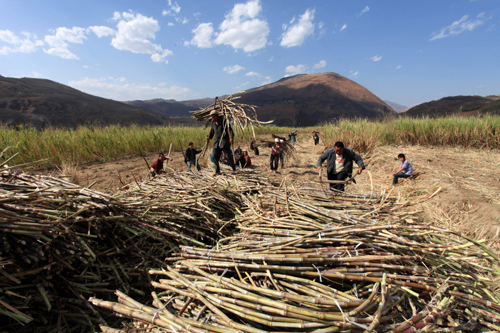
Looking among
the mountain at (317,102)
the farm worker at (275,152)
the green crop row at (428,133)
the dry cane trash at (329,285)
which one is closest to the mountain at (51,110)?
the farm worker at (275,152)

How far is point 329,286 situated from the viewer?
1.38m

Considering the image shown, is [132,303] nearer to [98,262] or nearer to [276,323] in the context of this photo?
[98,262]

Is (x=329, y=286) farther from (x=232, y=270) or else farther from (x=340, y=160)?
(x=340, y=160)

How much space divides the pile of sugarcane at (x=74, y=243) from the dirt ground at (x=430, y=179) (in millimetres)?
1018

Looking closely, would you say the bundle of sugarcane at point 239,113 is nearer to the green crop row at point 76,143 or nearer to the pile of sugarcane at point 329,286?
the green crop row at point 76,143

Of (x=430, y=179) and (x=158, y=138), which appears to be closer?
(x=430, y=179)

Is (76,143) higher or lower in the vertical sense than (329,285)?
higher

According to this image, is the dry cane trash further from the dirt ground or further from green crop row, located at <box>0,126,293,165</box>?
green crop row, located at <box>0,126,293,165</box>

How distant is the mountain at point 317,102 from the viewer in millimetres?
59438

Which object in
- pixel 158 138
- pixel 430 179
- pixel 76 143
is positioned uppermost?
pixel 158 138

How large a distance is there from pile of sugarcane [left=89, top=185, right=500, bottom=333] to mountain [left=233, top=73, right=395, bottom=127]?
52.8 meters

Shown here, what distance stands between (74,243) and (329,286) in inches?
72.7

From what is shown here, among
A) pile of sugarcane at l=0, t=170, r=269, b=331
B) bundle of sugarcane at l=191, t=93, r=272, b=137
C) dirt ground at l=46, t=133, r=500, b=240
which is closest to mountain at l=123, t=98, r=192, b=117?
dirt ground at l=46, t=133, r=500, b=240

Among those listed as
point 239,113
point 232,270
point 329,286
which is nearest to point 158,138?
point 239,113
